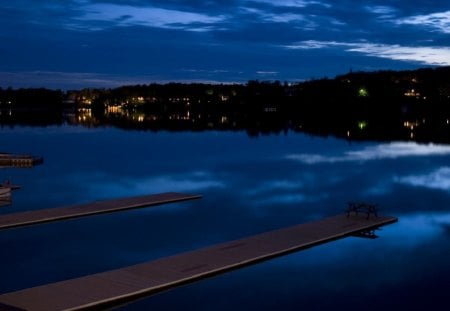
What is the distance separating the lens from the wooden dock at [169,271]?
29.6ft

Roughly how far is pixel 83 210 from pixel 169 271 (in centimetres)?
622

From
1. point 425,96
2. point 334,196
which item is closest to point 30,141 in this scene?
point 334,196

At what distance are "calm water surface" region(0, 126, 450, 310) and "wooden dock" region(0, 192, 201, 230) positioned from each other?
1.10 ft

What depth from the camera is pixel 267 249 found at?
39.8ft

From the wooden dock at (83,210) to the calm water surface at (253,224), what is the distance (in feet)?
1.10

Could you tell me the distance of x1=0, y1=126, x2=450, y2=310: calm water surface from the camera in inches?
412

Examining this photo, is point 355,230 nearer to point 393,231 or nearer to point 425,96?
point 393,231

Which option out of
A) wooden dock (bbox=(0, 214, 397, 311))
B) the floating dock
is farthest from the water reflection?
wooden dock (bbox=(0, 214, 397, 311))

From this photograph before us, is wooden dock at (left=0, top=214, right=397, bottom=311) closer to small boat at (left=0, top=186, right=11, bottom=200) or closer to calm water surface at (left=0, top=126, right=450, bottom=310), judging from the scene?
calm water surface at (left=0, top=126, right=450, bottom=310)

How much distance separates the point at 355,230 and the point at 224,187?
924 centimetres

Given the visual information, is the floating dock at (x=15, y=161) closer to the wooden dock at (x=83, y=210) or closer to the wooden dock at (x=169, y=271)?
the wooden dock at (x=83, y=210)

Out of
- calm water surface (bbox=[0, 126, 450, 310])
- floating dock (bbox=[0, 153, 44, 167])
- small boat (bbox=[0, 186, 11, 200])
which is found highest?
small boat (bbox=[0, 186, 11, 200])

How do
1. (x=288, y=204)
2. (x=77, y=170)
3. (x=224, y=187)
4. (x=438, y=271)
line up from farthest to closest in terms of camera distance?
(x=77, y=170) → (x=224, y=187) → (x=288, y=204) → (x=438, y=271)

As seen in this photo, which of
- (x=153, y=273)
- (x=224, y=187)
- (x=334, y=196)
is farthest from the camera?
(x=224, y=187)
